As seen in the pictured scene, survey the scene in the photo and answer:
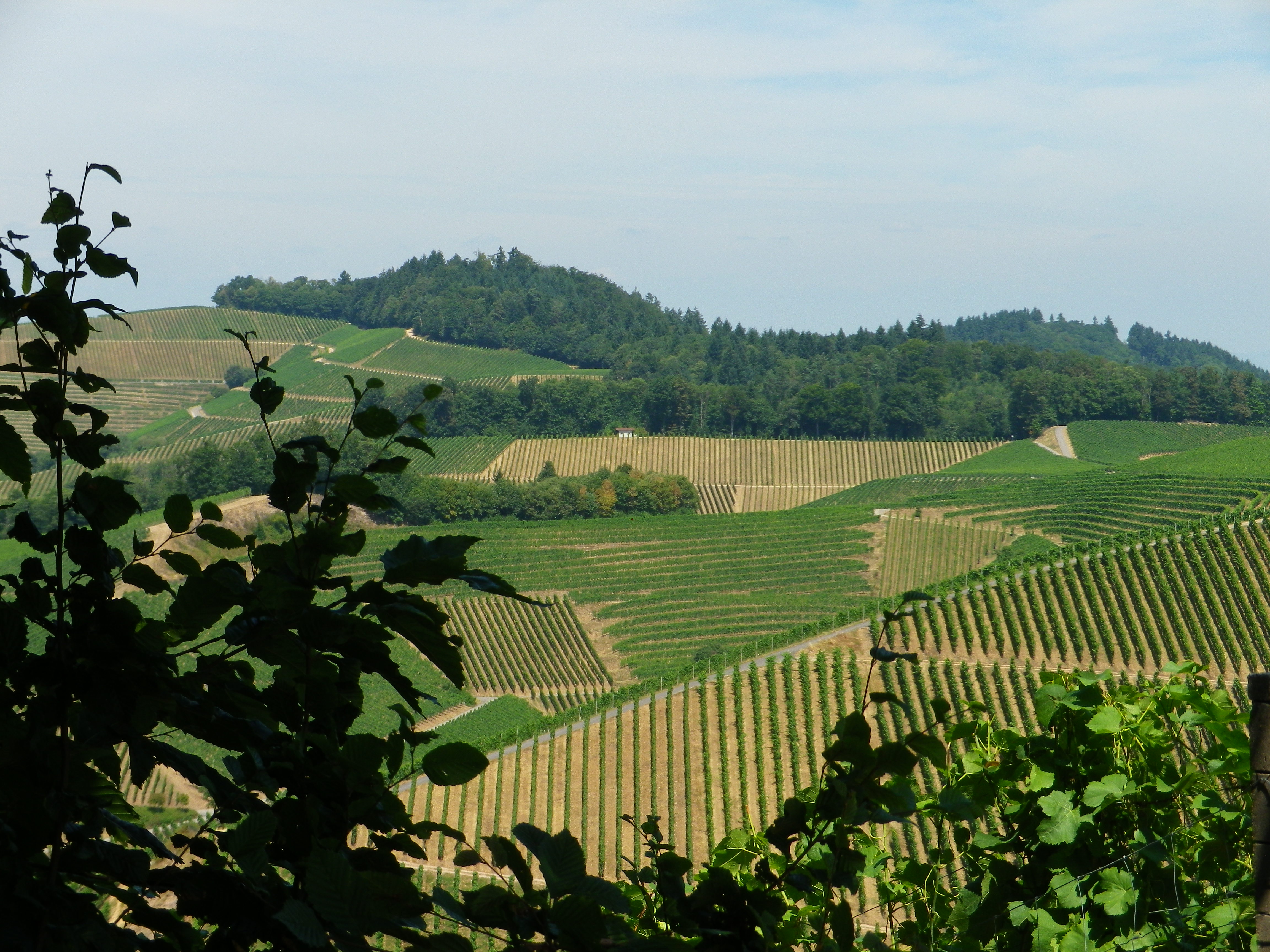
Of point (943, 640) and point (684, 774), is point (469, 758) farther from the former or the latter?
point (943, 640)

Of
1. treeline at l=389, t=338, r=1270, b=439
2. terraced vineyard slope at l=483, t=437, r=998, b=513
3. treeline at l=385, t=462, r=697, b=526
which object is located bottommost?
treeline at l=385, t=462, r=697, b=526

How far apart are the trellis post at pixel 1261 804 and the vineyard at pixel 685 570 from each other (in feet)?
150

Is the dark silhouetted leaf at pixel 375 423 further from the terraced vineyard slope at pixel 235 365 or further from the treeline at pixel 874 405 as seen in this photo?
the terraced vineyard slope at pixel 235 365

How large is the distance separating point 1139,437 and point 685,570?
53.4 meters

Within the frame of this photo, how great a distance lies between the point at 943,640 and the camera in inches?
1438

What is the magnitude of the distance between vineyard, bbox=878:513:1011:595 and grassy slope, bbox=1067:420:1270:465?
119ft

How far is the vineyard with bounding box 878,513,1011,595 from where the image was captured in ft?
182

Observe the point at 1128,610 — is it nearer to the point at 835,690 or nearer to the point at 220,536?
the point at 835,690

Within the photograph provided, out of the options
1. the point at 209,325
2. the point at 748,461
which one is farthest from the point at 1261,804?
the point at 209,325

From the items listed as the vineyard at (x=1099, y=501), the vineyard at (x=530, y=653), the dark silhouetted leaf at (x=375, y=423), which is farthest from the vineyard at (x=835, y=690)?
the dark silhouetted leaf at (x=375, y=423)

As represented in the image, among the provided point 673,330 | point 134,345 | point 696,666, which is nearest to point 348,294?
point 134,345

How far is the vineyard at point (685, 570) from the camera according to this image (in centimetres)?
5250

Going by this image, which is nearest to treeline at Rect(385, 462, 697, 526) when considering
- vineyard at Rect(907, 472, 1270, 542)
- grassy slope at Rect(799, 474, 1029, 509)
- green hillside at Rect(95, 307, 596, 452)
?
grassy slope at Rect(799, 474, 1029, 509)

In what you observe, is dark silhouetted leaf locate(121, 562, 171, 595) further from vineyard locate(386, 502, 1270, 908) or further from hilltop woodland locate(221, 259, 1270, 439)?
hilltop woodland locate(221, 259, 1270, 439)
